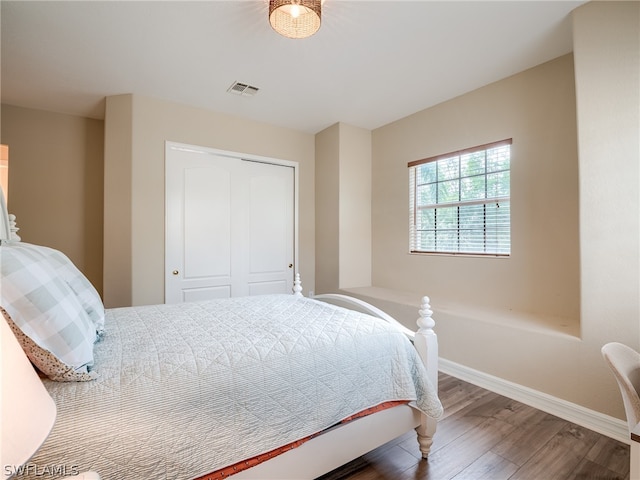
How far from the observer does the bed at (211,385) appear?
2.88 ft

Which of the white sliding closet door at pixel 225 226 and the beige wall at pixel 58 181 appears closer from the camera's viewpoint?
the beige wall at pixel 58 181

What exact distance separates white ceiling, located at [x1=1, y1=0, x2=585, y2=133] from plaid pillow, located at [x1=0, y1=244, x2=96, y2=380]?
1807mm

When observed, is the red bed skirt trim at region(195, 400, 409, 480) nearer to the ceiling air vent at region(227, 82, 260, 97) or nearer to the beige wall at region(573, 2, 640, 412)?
the beige wall at region(573, 2, 640, 412)

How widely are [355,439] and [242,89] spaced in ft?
9.85

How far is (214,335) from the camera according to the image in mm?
1439

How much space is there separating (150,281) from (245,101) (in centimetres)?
214

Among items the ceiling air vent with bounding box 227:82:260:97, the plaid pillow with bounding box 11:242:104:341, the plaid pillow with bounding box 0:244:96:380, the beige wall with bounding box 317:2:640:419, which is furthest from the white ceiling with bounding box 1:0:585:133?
the plaid pillow with bounding box 0:244:96:380

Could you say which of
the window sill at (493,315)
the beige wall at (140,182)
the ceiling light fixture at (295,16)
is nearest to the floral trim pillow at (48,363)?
the ceiling light fixture at (295,16)

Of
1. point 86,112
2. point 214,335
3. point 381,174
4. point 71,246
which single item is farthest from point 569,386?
point 86,112

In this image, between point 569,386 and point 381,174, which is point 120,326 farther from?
point 381,174

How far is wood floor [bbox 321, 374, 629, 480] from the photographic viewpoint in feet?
5.04

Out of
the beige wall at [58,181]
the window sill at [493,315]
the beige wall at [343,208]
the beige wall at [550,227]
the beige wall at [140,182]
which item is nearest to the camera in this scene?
the beige wall at [550,227]

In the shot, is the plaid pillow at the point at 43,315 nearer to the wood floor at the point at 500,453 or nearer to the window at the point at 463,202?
the wood floor at the point at 500,453

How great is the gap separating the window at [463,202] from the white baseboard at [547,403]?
111 centimetres
